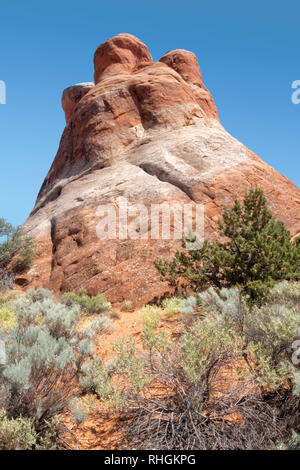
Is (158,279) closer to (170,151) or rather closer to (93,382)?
(93,382)

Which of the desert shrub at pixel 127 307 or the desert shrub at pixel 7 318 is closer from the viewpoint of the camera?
the desert shrub at pixel 7 318

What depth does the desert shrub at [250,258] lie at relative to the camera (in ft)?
22.5

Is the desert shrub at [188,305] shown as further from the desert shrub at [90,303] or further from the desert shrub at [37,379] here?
the desert shrub at [90,303]

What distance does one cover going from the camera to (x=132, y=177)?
13062 millimetres

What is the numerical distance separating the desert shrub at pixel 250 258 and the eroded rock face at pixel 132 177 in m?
1.72

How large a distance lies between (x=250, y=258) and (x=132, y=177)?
280 inches

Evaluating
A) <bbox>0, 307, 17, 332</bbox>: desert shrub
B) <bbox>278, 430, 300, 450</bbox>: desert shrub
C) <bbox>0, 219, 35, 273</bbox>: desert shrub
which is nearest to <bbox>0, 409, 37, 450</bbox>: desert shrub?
<bbox>278, 430, 300, 450</bbox>: desert shrub

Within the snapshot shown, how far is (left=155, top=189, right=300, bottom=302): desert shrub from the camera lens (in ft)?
22.5

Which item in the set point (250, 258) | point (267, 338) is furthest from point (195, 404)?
point (250, 258)

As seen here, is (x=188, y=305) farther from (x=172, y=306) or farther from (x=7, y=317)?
(x=7, y=317)

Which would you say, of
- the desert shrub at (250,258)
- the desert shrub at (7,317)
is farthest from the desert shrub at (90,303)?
the desert shrub at (250,258)

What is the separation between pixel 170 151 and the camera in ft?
44.6

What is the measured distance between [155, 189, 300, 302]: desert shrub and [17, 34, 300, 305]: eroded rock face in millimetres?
1723

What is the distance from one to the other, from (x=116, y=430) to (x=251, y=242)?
4.93 m
